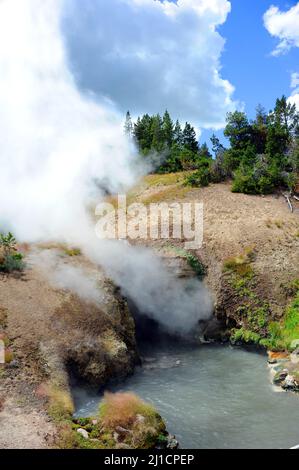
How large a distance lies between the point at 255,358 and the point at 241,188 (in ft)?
64.6

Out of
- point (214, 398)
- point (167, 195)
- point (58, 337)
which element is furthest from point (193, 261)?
point (58, 337)

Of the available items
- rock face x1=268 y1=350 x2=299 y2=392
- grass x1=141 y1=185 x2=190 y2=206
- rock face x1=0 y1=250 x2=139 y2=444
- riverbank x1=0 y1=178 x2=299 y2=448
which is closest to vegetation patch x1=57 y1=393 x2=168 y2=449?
riverbank x1=0 y1=178 x2=299 y2=448

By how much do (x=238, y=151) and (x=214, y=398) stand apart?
109ft

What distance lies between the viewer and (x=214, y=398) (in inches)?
937

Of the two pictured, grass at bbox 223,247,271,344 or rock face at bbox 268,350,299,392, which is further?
grass at bbox 223,247,271,344

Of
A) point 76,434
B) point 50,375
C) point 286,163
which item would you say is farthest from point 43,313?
point 286,163

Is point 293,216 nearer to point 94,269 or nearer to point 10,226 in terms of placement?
point 94,269

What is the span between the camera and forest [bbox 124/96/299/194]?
1802 inches

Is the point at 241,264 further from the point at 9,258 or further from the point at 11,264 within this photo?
the point at 9,258

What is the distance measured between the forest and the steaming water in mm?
20162

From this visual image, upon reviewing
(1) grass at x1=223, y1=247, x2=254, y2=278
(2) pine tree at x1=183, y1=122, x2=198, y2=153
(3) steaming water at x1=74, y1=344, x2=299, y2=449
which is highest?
(2) pine tree at x1=183, y1=122, x2=198, y2=153

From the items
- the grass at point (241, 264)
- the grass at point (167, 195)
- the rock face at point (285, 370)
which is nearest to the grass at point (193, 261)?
the grass at point (241, 264)

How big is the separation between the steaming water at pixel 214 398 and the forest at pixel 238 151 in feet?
66.1

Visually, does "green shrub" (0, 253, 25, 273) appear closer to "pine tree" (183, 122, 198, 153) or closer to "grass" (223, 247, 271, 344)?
"grass" (223, 247, 271, 344)
